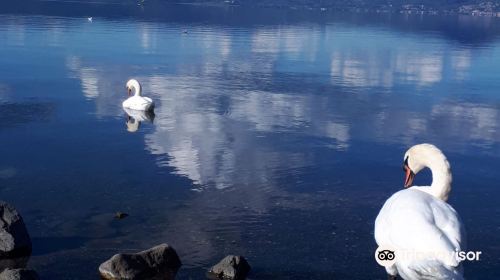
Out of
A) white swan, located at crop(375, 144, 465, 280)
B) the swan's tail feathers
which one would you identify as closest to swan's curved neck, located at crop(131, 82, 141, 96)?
white swan, located at crop(375, 144, 465, 280)

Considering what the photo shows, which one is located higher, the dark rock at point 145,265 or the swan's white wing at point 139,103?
the swan's white wing at point 139,103

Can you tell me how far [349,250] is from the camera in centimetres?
1277

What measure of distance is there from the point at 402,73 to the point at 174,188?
25.9 m

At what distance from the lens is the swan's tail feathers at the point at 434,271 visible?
8.27m

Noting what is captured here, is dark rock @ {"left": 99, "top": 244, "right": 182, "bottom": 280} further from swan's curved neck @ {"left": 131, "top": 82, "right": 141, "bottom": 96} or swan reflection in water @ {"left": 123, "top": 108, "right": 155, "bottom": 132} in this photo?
swan's curved neck @ {"left": 131, "top": 82, "right": 141, "bottom": 96}

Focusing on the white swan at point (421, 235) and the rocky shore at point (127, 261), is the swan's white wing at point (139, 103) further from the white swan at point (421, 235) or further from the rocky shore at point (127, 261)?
the white swan at point (421, 235)

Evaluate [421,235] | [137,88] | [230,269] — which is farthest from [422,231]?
[137,88]

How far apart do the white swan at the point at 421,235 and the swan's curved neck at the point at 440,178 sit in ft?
0.52

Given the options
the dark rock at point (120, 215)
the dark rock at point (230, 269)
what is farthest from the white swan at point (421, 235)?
the dark rock at point (120, 215)

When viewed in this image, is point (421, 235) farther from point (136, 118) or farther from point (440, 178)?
point (136, 118)

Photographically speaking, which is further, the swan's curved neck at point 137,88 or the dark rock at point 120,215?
the swan's curved neck at point 137,88

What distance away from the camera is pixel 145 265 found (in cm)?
1136

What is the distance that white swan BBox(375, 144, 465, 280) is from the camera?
8.41m

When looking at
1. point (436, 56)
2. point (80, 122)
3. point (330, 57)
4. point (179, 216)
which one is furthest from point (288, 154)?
point (436, 56)
